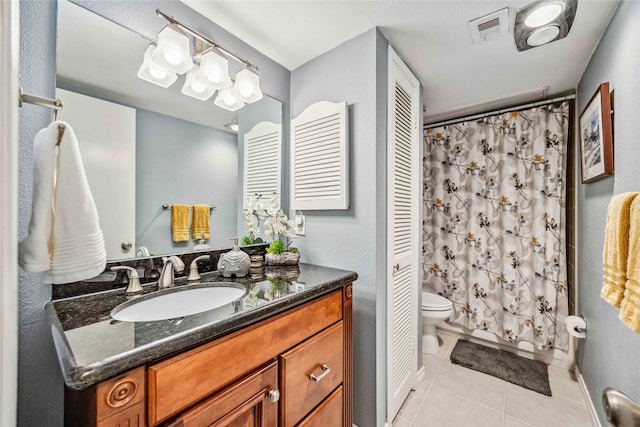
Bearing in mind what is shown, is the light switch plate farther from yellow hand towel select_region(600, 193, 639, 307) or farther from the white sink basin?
yellow hand towel select_region(600, 193, 639, 307)

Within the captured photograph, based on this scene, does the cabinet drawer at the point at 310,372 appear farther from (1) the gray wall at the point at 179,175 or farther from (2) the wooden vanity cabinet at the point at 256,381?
(1) the gray wall at the point at 179,175

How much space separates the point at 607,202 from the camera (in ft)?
4.25

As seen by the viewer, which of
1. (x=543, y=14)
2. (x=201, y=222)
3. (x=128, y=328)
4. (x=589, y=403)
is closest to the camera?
(x=128, y=328)

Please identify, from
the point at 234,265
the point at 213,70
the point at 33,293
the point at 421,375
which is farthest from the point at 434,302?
the point at 33,293

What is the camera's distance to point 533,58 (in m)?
1.57

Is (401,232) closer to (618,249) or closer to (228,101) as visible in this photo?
(618,249)

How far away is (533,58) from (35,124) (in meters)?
2.43

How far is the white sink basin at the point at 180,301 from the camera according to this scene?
0.88m

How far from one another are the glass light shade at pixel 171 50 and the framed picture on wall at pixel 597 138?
77.5 inches

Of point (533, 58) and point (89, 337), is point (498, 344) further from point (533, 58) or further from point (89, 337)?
point (89, 337)

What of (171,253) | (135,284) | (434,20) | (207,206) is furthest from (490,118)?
(135,284)

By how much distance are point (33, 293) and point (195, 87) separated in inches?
40.3

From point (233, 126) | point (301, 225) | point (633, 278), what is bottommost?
point (633, 278)

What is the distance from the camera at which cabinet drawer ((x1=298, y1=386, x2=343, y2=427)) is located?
985 millimetres
